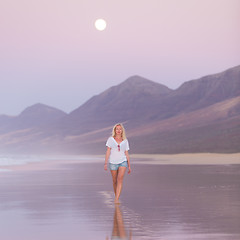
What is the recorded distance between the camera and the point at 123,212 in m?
14.0

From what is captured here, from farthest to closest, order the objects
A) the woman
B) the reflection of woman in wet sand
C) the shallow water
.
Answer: the woman, the shallow water, the reflection of woman in wet sand

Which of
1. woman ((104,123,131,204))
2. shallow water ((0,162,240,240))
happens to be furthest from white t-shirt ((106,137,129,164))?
shallow water ((0,162,240,240))

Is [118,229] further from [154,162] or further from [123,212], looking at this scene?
[154,162]

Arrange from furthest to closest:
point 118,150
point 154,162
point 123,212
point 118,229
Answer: point 154,162
point 118,150
point 123,212
point 118,229

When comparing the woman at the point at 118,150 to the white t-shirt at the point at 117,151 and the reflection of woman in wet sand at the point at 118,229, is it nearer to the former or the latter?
the white t-shirt at the point at 117,151

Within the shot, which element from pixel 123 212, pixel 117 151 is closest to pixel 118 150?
pixel 117 151

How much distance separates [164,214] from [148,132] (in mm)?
178506

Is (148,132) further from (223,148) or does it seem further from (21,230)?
(21,230)

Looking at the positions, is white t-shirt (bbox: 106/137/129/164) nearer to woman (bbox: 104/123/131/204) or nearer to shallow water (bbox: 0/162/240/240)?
woman (bbox: 104/123/131/204)

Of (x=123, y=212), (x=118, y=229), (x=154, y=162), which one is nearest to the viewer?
(x=118, y=229)

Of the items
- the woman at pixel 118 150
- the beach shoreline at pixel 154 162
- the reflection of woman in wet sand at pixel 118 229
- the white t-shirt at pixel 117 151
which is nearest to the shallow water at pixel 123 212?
the reflection of woman in wet sand at pixel 118 229

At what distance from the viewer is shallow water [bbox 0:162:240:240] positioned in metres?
10.9

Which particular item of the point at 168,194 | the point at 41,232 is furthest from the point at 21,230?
the point at 168,194

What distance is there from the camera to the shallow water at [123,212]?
35.9 ft
